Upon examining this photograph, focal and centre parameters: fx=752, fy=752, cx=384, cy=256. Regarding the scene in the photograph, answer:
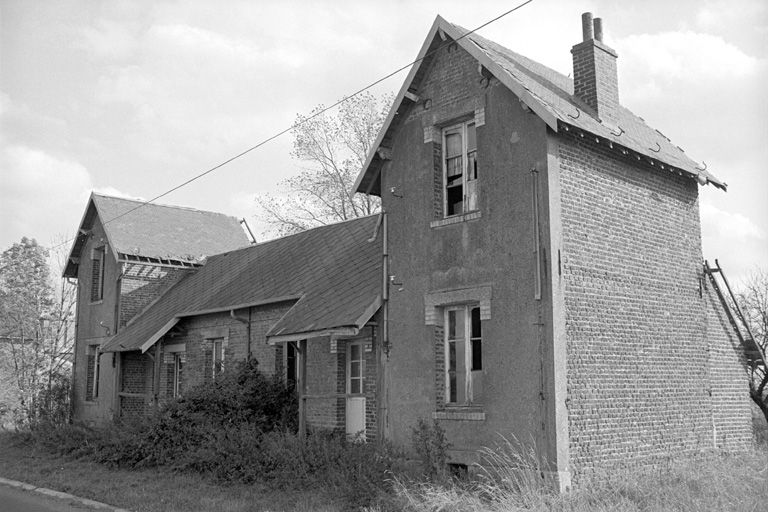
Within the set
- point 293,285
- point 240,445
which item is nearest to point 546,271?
point 240,445

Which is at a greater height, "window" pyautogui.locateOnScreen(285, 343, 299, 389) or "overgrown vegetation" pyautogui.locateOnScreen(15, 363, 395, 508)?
"window" pyautogui.locateOnScreen(285, 343, 299, 389)

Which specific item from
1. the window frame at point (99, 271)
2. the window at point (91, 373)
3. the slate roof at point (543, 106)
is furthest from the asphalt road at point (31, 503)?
the window frame at point (99, 271)

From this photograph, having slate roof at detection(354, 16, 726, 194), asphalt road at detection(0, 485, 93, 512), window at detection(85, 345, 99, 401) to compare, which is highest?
slate roof at detection(354, 16, 726, 194)

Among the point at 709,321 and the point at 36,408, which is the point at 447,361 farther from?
the point at 36,408

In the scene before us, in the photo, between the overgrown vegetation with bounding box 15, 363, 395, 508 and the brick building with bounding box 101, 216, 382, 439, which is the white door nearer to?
the brick building with bounding box 101, 216, 382, 439

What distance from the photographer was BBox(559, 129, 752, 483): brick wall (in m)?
11.4

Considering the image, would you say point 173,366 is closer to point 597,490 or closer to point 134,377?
point 134,377

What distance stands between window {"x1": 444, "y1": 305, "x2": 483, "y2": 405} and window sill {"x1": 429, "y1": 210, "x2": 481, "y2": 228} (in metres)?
1.44

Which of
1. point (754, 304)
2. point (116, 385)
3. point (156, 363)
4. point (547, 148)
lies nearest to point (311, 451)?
point (547, 148)

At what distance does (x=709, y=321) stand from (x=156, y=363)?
14.9 metres

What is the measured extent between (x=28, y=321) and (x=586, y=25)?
1057 inches

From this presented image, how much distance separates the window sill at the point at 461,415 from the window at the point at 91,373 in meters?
16.6

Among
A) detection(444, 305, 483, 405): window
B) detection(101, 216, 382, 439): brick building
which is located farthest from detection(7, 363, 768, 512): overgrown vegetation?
detection(101, 216, 382, 439): brick building

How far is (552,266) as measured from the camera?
11.2m
